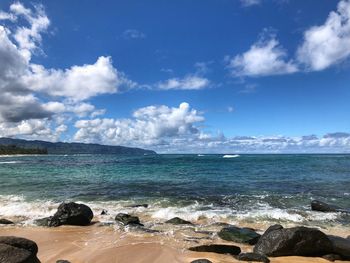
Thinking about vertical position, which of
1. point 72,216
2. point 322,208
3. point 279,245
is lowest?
point 322,208

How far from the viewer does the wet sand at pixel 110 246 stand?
11230 mm

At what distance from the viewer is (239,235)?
1372cm

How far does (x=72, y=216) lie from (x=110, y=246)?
4.79 m

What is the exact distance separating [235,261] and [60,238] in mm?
7221

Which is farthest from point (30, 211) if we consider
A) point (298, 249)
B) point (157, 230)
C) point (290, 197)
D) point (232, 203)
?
point (290, 197)

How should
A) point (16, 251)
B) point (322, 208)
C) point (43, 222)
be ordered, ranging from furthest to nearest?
point (322, 208)
point (43, 222)
point (16, 251)

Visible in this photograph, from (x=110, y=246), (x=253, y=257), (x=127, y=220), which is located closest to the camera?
(x=253, y=257)

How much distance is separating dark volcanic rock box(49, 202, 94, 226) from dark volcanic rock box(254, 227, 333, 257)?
859 cm

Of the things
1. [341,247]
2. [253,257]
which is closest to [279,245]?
[253,257]

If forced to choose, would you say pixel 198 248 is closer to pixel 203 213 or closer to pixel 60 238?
pixel 60 238

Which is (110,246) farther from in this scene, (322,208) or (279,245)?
(322,208)

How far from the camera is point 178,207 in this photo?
71.1 ft

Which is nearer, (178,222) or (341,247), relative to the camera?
(341,247)

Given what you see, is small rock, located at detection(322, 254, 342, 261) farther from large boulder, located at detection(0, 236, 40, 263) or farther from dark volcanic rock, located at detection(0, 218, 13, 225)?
dark volcanic rock, located at detection(0, 218, 13, 225)
